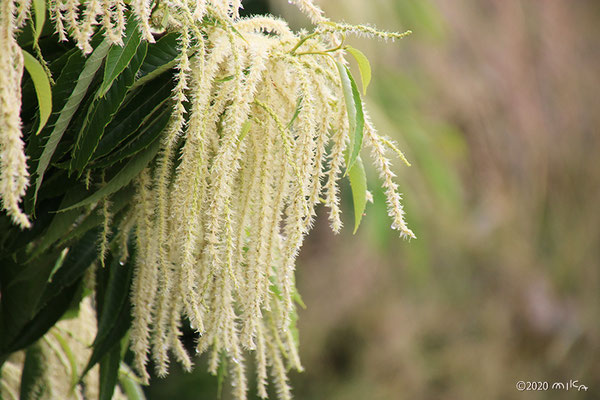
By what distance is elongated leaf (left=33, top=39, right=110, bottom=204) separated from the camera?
0.59 meters

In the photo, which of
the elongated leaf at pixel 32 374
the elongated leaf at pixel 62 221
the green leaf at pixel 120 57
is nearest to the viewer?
the green leaf at pixel 120 57

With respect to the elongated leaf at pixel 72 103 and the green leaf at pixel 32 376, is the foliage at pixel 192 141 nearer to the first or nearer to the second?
the elongated leaf at pixel 72 103

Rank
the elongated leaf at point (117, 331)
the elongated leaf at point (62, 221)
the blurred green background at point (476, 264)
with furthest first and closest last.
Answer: the blurred green background at point (476, 264) < the elongated leaf at point (117, 331) < the elongated leaf at point (62, 221)

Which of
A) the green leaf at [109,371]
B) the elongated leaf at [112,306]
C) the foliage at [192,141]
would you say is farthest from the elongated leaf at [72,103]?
the green leaf at [109,371]

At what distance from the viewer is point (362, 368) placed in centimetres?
338

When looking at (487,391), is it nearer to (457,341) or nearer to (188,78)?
(457,341)

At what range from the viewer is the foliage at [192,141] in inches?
22.8

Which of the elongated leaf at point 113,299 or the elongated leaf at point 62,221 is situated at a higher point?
the elongated leaf at point 62,221

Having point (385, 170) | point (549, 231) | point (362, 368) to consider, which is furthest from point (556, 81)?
point (385, 170)

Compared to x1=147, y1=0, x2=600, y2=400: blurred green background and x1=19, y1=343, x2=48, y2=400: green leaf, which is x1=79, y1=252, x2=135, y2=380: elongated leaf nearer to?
x1=19, y1=343, x2=48, y2=400: green leaf

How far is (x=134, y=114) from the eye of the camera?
2.07 ft

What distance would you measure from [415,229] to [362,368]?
1.10m

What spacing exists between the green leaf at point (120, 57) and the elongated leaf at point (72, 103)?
20mm

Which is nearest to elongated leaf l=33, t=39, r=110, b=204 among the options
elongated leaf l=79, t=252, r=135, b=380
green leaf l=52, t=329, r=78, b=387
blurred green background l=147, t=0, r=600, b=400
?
elongated leaf l=79, t=252, r=135, b=380
